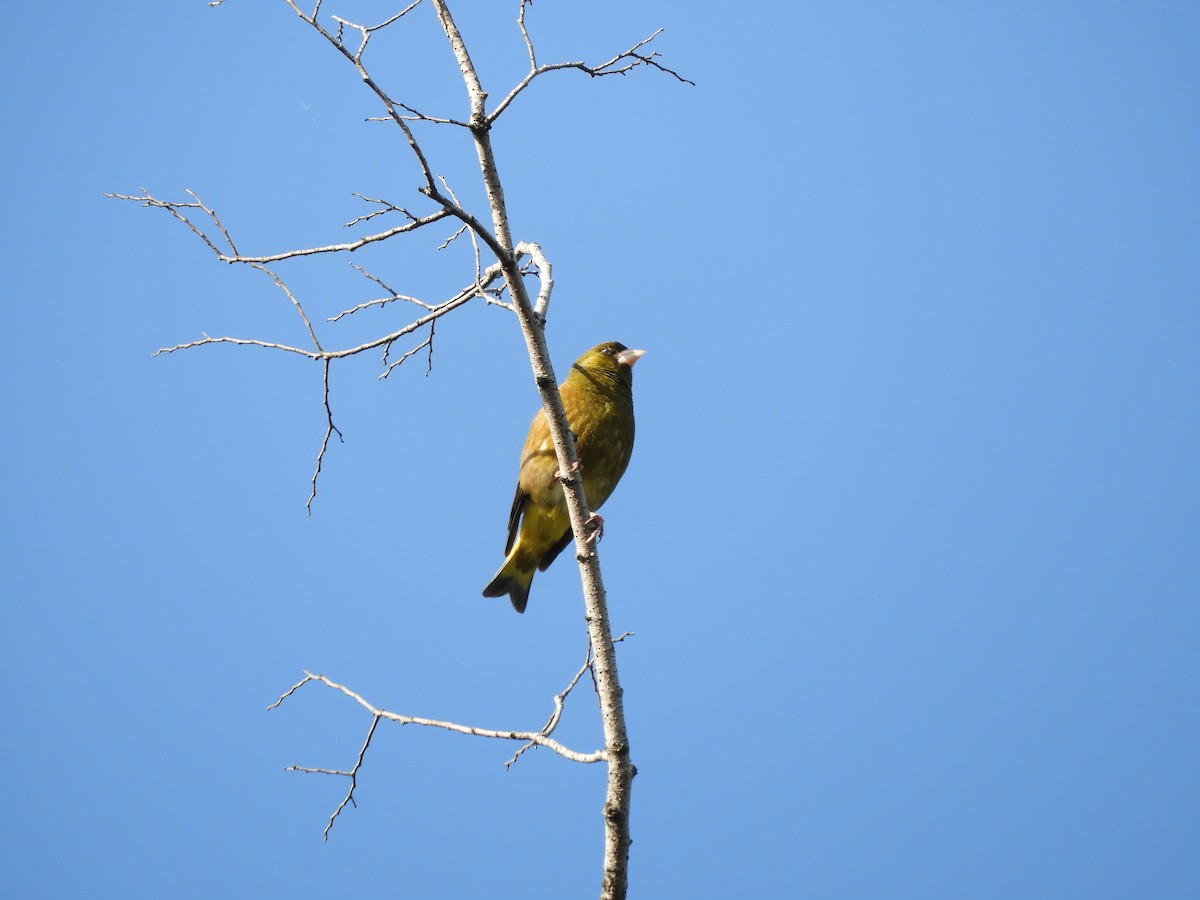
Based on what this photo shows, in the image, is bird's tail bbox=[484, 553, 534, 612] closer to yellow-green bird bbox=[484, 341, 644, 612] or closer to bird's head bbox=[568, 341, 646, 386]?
yellow-green bird bbox=[484, 341, 644, 612]

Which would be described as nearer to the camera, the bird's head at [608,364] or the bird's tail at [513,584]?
the bird's head at [608,364]

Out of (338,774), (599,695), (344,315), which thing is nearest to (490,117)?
(344,315)

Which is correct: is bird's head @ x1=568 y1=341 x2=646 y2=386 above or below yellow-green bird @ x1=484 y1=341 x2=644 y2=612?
above

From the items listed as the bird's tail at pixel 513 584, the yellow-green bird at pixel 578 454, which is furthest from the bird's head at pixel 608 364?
the bird's tail at pixel 513 584

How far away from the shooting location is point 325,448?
11.0 feet

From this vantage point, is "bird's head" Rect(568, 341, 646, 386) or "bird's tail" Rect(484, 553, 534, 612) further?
"bird's tail" Rect(484, 553, 534, 612)

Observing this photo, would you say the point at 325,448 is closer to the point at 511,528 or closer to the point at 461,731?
the point at 461,731

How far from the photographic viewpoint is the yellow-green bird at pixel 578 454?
193 inches

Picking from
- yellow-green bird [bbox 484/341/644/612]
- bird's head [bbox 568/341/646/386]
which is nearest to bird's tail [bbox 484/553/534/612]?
yellow-green bird [bbox 484/341/644/612]

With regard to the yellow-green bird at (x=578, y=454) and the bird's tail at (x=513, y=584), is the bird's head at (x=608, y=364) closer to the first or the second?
the yellow-green bird at (x=578, y=454)

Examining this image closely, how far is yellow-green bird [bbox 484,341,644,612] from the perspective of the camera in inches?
193

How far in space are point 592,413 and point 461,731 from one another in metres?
2.21

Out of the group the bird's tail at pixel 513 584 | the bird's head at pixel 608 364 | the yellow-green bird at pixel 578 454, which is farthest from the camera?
the bird's tail at pixel 513 584

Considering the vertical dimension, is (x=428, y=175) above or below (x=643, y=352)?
below
